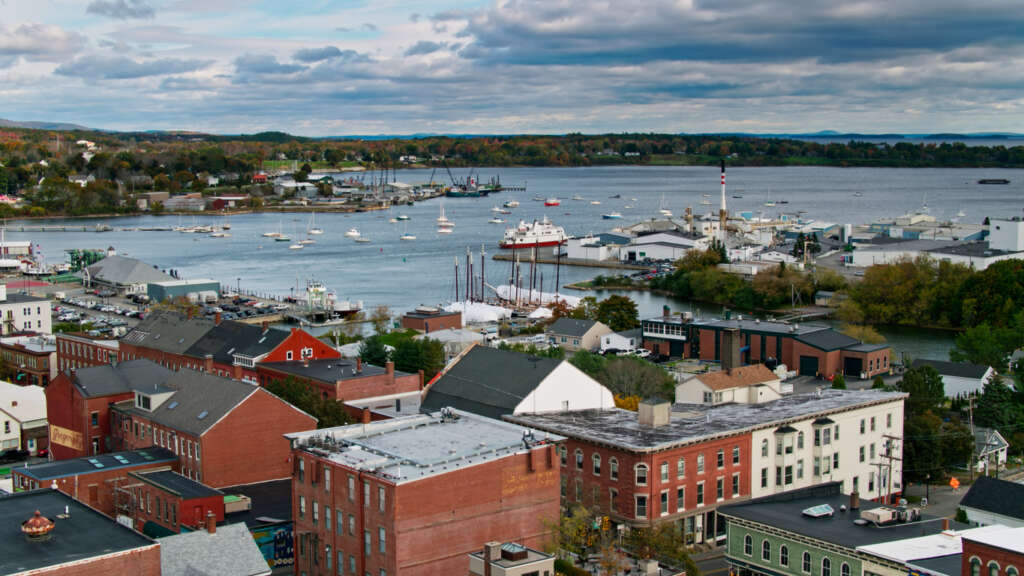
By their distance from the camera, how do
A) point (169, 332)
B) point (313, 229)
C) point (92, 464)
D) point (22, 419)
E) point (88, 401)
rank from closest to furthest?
point (92, 464)
point (88, 401)
point (22, 419)
point (169, 332)
point (313, 229)

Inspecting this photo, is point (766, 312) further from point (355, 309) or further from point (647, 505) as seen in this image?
point (647, 505)

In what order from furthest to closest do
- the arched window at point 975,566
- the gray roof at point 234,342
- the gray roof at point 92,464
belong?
1. the gray roof at point 234,342
2. the gray roof at point 92,464
3. the arched window at point 975,566

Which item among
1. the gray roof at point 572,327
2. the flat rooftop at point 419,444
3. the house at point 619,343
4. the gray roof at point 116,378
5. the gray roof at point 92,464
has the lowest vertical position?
the house at point 619,343

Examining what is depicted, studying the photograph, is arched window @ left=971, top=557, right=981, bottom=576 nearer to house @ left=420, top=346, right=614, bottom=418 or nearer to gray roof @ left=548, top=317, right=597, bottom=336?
house @ left=420, top=346, right=614, bottom=418

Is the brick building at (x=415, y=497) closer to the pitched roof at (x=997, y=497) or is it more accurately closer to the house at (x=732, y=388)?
the house at (x=732, y=388)

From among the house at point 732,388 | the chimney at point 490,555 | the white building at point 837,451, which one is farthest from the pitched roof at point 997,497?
the chimney at point 490,555

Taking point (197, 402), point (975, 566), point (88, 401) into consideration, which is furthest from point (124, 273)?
point (975, 566)

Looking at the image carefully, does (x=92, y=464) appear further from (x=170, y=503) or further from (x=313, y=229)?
A: (x=313, y=229)
